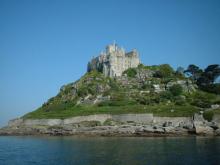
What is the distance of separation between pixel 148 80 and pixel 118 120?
94.4 ft

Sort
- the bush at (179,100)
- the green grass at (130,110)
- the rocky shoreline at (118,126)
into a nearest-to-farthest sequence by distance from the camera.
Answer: the rocky shoreline at (118,126) → the green grass at (130,110) → the bush at (179,100)

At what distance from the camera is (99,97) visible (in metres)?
84.1

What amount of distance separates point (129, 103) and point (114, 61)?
987 inches

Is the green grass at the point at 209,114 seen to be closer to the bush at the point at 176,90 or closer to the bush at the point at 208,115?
the bush at the point at 208,115

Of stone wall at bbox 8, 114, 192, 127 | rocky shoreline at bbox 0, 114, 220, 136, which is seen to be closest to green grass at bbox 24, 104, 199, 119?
stone wall at bbox 8, 114, 192, 127

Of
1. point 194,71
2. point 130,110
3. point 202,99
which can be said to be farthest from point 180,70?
point 130,110

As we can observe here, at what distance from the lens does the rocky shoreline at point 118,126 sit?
5303 cm

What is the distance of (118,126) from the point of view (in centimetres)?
5884

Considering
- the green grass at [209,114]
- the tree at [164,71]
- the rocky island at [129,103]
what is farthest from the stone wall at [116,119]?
the tree at [164,71]

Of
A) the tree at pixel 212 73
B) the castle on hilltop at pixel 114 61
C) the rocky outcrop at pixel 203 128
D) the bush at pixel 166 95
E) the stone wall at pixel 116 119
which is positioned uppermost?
the castle on hilltop at pixel 114 61

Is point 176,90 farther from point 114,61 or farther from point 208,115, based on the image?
point 114,61

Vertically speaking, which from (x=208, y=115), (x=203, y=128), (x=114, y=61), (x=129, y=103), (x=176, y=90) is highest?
(x=114, y=61)

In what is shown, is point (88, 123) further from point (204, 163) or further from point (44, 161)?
point (204, 163)

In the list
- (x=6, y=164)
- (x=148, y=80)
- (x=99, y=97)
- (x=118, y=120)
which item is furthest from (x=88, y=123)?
(x=6, y=164)
